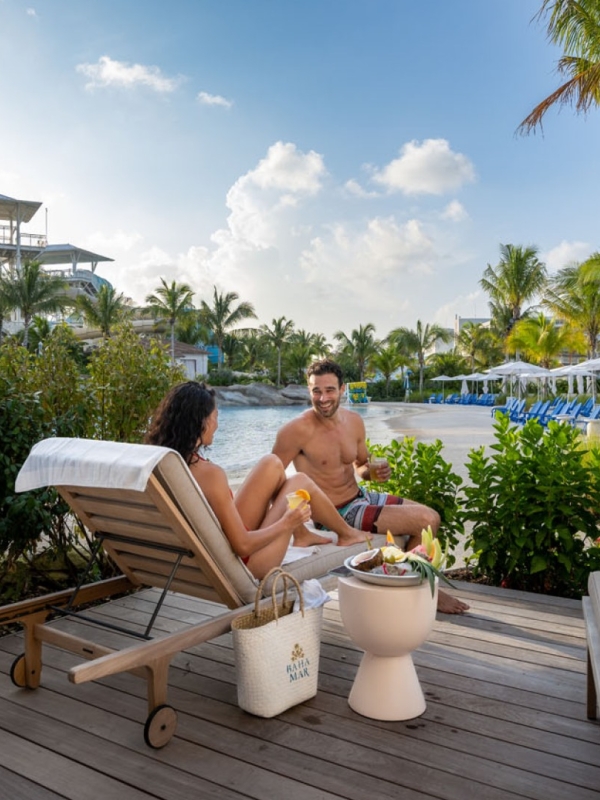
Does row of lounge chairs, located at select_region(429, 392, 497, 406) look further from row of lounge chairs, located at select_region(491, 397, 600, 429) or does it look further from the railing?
the railing

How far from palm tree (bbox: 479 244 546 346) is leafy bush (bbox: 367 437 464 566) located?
3193 cm

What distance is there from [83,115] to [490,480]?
10931mm

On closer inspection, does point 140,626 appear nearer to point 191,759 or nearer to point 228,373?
point 191,759

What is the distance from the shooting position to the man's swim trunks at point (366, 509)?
3.22m

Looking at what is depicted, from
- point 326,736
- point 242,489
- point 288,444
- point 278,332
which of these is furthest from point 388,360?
point 326,736

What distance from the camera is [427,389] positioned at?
45.4 meters

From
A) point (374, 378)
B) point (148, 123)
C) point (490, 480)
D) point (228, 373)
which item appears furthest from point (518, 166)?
point (374, 378)

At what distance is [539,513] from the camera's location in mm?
3373

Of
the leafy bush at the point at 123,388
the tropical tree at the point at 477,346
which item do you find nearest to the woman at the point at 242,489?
the leafy bush at the point at 123,388

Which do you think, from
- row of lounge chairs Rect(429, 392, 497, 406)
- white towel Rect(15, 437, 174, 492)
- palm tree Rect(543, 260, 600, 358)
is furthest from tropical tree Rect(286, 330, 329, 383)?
white towel Rect(15, 437, 174, 492)

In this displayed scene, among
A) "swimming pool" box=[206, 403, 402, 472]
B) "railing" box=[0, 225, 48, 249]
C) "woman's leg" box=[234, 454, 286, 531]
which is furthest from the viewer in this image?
"railing" box=[0, 225, 48, 249]

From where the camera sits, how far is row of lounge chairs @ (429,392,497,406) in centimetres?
3569

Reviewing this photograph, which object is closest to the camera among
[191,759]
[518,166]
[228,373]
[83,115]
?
[191,759]

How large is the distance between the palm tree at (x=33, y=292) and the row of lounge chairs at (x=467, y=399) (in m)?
22.5
